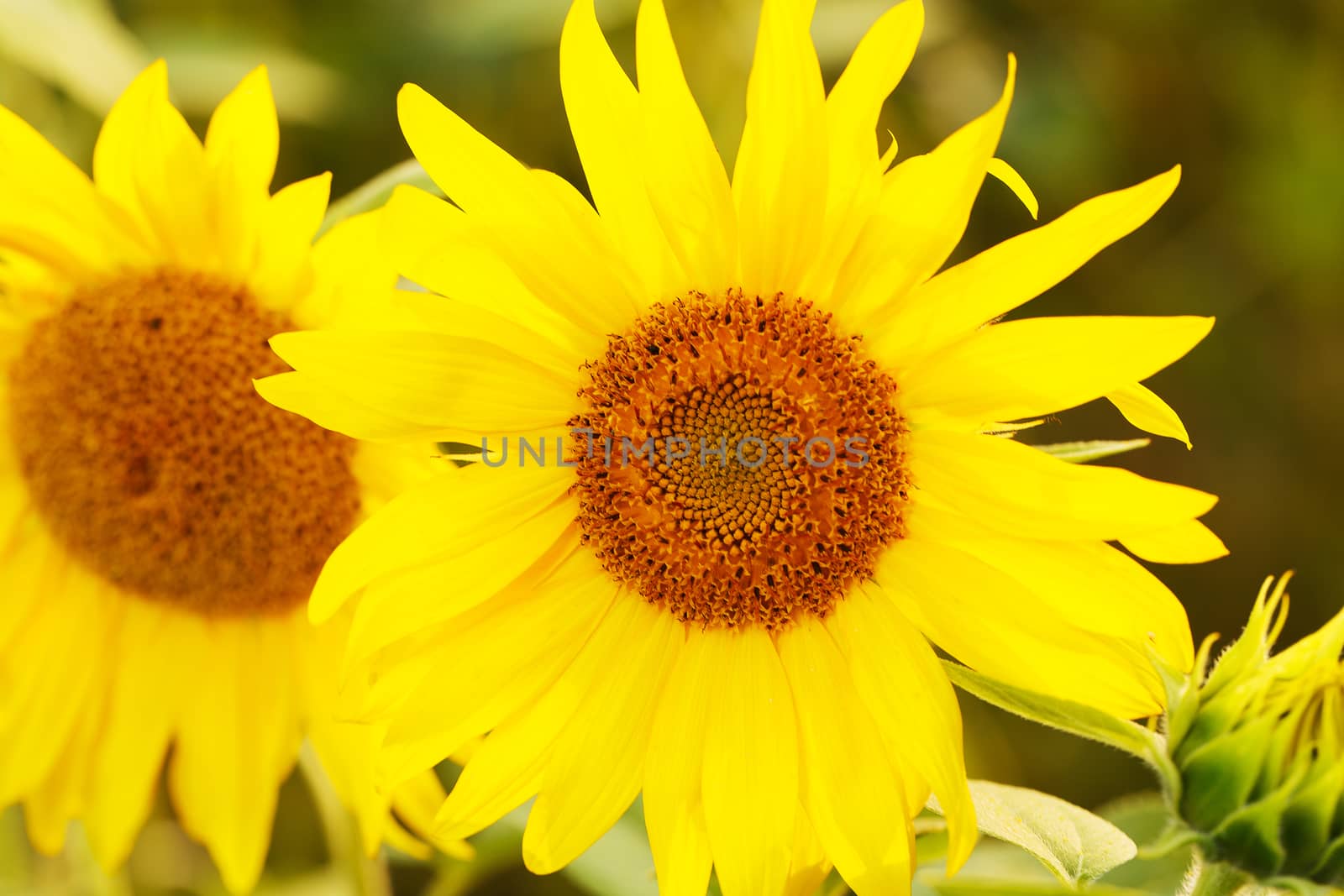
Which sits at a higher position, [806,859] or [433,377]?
[433,377]

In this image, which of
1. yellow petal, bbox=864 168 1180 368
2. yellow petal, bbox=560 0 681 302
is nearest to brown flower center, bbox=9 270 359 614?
yellow petal, bbox=560 0 681 302

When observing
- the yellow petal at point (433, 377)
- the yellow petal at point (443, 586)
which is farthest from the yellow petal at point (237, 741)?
the yellow petal at point (433, 377)

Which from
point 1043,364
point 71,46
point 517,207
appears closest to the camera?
point 1043,364

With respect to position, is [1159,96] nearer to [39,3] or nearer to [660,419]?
[660,419]

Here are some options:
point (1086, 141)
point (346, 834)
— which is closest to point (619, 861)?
point (346, 834)

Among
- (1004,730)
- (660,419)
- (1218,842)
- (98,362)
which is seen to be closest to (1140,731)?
(1218,842)

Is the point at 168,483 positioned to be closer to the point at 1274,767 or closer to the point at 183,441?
the point at 183,441

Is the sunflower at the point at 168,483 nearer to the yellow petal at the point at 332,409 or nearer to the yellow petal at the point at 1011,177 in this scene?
the yellow petal at the point at 332,409
